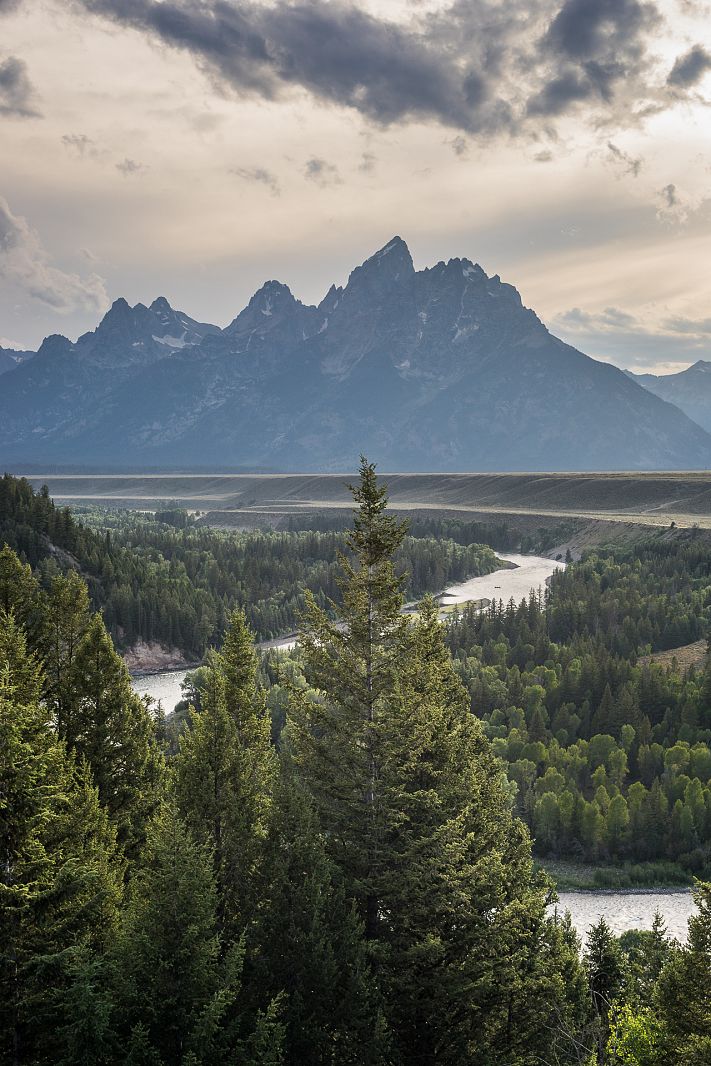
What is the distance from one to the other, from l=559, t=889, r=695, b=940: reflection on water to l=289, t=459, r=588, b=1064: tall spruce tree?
1129 inches

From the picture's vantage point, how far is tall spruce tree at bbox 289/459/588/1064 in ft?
83.5

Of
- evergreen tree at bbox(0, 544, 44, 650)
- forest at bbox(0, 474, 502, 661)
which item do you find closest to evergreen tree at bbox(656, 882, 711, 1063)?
evergreen tree at bbox(0, 544, 44, 650)

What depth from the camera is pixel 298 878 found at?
2333cm

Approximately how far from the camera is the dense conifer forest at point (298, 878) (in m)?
18.3

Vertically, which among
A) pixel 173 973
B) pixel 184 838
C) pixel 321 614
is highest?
pixel 321 614

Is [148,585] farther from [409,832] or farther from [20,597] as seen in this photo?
[409,832]

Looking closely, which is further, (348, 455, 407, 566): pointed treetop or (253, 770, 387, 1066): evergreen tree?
(348, 455, 407, 566): pointed treetop

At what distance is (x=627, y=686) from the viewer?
86.0 metres

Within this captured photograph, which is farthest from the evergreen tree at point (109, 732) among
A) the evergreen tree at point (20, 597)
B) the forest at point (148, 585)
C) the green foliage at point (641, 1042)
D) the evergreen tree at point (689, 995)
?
the forest at point (148, 585)

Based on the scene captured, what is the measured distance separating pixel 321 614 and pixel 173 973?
1277 cm

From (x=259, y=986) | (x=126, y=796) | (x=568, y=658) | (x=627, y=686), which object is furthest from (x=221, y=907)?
(x=568, y=658)

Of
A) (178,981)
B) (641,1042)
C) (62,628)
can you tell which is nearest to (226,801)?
(178,981)

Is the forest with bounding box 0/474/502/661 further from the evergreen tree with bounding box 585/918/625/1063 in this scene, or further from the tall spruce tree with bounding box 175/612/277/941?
the tall spruce tree with bounding box 175/612/277/941

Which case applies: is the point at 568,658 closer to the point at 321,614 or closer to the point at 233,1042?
the point at 321,614
